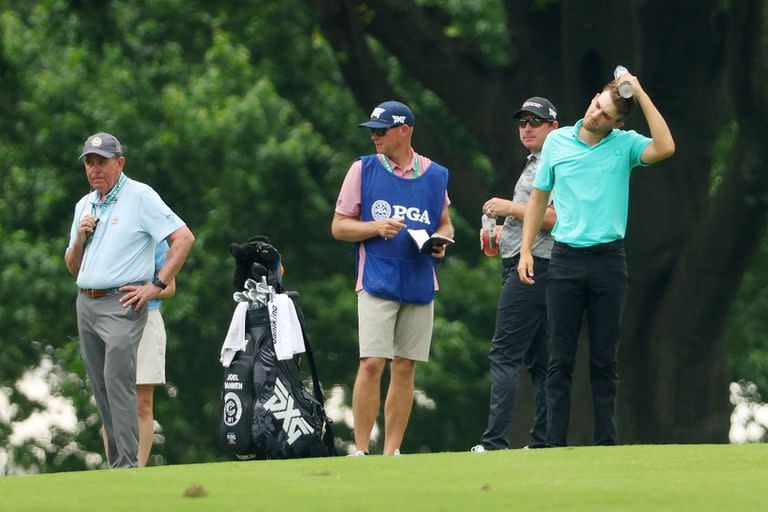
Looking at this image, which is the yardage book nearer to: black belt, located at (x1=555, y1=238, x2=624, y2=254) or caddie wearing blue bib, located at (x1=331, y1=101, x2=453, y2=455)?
Answer: caddie wearing blue bib, located at (x1=331, y1=101, x2=453, y2=455)

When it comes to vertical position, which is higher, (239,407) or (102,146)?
(102,146)

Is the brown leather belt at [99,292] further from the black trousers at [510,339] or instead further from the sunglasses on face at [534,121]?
the sunglasses on face at [534,121]

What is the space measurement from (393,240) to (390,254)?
7 centimetres

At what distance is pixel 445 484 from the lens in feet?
24.8

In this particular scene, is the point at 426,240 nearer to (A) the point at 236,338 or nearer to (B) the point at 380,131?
(B) the point at 380,131

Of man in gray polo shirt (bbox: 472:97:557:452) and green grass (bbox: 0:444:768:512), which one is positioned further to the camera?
man in gray polo shirt (bbox: 472:97:557:452)

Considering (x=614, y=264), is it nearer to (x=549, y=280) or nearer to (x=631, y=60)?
(x=549, y=280)

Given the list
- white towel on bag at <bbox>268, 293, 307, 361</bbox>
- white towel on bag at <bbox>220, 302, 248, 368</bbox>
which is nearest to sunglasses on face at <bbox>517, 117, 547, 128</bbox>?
white towel on bag at <bbox>268, 293, 307, 361</bbox>

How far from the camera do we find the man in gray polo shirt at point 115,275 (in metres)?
9.41

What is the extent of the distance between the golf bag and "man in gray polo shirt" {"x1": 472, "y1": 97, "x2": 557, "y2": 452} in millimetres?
863

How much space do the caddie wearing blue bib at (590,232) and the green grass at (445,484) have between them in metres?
0.51

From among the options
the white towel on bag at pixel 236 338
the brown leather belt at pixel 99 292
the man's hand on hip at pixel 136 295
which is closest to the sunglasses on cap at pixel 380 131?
the white towel on bag at pixel 236 338

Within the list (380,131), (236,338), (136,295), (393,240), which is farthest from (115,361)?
(380,131)

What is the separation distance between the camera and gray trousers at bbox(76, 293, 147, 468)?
9391 millimetres
